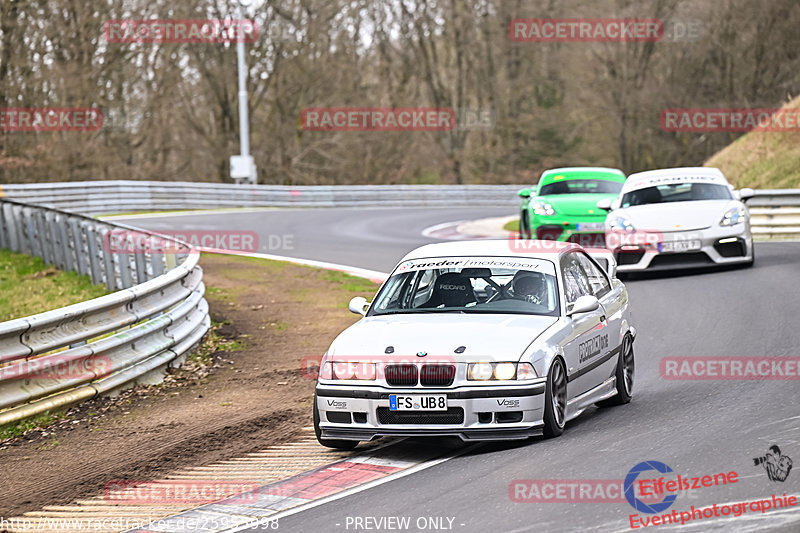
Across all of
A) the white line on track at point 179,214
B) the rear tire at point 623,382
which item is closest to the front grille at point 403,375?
the rear tire at point 623,382

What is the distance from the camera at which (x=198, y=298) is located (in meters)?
12.9

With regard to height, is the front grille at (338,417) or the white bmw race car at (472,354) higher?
the white bmw race car at (472,354)

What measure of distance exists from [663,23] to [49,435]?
46.5 metres

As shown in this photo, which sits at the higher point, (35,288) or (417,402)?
(417,402)

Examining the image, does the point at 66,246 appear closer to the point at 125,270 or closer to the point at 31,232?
the point at 31,232

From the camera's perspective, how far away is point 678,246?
16781 millimetres

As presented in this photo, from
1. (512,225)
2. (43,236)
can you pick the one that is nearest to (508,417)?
(43,236)

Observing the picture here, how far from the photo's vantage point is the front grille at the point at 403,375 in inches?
297

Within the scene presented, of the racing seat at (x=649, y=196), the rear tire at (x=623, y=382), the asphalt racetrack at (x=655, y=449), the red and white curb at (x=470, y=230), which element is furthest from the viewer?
the red and white curb at (x=470, y=230)

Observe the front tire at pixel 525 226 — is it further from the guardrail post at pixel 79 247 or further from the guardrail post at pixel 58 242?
the guardrail post at pixel 58 242

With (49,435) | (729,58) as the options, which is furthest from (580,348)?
(729,58)

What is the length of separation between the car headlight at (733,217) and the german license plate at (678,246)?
1.66ft

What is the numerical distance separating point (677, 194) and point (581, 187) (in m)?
3.57

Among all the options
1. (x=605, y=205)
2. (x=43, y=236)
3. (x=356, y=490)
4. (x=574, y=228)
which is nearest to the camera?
(x=356, y=490)
